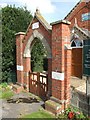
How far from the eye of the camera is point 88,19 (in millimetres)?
13734

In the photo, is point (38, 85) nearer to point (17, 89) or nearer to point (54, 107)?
point (17, 89)

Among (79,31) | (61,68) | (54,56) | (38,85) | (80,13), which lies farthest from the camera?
(80,13)

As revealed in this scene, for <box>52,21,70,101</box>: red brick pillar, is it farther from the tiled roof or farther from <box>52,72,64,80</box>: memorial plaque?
the tiled roof

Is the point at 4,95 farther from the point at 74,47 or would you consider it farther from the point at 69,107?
the point at 74,47

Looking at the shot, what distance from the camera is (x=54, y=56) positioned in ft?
25.6

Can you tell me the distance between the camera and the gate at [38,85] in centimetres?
965

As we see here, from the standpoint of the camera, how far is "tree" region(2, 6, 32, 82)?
1247 centimetres

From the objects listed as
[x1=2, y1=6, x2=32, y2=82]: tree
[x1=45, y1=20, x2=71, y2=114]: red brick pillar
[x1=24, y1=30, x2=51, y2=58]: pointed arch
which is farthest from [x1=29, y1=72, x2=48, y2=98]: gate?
[x1=2, y1=6, x2=32, y2=82]: tree

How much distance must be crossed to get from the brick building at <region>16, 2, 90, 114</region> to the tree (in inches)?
55.7

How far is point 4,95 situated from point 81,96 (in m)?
5.18

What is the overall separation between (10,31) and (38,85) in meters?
5.15

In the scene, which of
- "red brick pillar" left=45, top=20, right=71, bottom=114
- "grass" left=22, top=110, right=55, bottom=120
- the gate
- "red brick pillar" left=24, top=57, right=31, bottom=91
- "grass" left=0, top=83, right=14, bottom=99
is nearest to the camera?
"grass" left=22, top=110, right=55, bottom=120

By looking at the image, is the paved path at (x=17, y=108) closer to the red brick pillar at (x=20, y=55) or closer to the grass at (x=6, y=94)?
the grass at (x=6, y=94)

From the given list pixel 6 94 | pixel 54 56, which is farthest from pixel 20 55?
pixel 54 56
